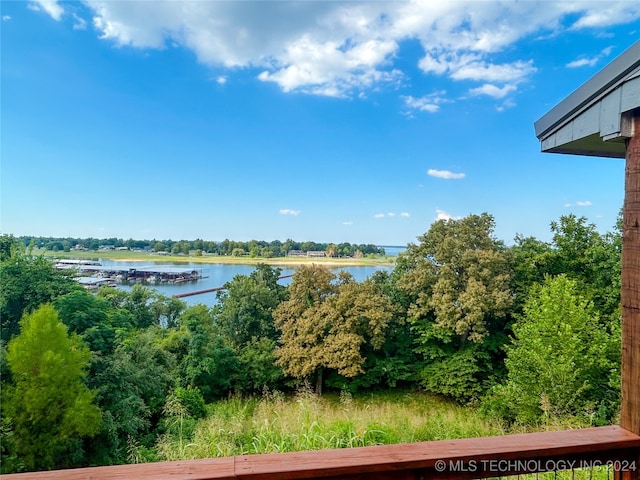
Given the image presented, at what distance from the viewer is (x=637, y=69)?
0.92m

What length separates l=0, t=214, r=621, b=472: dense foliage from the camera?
12.6 feet

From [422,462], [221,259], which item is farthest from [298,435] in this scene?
[221,259]

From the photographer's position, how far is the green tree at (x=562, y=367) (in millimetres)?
4836

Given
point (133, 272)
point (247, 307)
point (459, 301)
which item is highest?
point (133, 272)

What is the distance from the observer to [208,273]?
7008 mm

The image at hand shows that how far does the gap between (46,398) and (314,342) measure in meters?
4.65

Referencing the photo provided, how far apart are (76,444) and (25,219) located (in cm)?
263

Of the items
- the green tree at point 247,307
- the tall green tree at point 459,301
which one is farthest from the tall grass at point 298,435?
the green tree at point 247,307

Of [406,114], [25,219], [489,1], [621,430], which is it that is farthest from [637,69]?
[406,114]

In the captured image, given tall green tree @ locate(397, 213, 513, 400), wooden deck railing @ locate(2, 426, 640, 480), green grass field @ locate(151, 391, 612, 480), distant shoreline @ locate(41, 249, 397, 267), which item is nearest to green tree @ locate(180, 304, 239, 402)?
green grass field @ locate(151, 391, 612, 480)

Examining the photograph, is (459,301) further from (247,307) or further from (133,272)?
(133,272)

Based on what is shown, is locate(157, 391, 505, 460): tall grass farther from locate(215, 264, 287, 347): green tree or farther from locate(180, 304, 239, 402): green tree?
locate(215, 264, 287, 347): green tree

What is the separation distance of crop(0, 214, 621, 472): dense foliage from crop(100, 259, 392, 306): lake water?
0.22m

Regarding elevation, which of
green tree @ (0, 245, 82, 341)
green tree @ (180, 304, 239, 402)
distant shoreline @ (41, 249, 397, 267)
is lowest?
green tree @ (180, 304, 239, 402)
